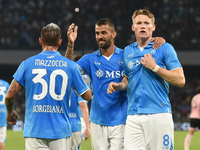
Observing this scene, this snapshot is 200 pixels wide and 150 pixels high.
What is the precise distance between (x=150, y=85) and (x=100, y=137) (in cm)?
121

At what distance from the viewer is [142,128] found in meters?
4.44

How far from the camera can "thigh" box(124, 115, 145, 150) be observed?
14.5 ft

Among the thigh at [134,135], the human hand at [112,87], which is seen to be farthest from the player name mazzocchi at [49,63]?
the thigh at [134,135]

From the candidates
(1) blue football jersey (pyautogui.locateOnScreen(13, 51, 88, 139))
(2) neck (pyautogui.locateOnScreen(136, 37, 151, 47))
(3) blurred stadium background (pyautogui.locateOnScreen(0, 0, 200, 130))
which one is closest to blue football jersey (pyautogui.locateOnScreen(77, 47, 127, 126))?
(2) neck (pyautogui.locateOnScreen(136, 37, 151, 47))

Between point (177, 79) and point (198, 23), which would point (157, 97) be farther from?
point (198, 23)

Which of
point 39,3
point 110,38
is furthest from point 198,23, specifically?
point 110,38

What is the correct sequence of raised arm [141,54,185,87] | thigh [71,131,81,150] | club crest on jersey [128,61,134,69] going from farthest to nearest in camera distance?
thigh [71,131,81,150] → club crest on jersey [128,61,134,69] → raised arm [141,54,185,87]

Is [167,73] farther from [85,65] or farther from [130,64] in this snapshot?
[85,65]

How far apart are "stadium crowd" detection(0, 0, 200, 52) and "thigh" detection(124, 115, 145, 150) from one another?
1818 centimetres

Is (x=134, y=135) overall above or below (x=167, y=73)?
below

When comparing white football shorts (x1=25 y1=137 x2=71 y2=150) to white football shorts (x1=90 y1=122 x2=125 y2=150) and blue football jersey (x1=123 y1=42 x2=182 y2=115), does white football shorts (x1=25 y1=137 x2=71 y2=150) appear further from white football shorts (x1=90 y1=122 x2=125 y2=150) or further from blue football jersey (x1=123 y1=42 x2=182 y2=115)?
white football shorts (x1=90 y1=122 x2=125 y2=150)

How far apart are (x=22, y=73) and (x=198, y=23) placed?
2197cm

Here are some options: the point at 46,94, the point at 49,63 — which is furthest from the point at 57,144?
the point at 49,63

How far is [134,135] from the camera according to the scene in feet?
14.5
